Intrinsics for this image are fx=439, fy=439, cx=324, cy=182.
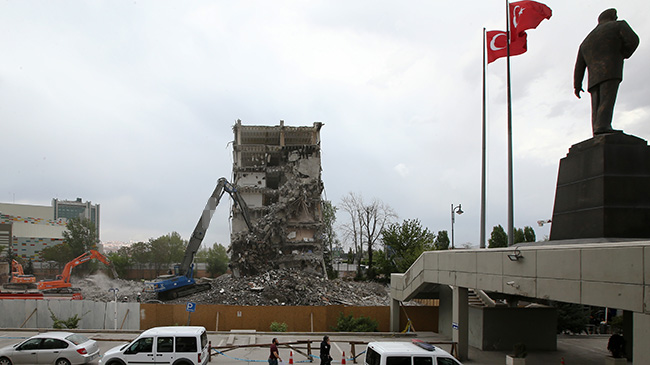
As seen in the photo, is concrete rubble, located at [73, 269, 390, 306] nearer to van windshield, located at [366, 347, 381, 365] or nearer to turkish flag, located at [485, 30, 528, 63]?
van windshield, located at [366, 347, 381, 365]

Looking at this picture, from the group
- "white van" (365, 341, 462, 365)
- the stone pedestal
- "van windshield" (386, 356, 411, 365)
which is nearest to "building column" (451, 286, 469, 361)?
"white van" (365, 341, 462, 365)

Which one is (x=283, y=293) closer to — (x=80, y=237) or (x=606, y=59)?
(x=606, y=59)

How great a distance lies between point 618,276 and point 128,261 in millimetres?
84177

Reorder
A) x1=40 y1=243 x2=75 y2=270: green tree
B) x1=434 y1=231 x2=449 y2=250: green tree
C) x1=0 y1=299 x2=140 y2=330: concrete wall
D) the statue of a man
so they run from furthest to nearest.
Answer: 1. x1=40 y1=243 x2=75 y2=270: green tree
2. x1=434 y1=231 x2=449 y2=250: green tree
3. x1=0 y1=299 x2=140 y2=330: concrete wall
4. the statue of a man

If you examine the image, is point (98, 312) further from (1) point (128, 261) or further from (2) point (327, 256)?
(1) point (128, 261)

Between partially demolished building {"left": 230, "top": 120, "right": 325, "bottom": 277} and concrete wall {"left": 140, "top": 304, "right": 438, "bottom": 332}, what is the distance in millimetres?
19777

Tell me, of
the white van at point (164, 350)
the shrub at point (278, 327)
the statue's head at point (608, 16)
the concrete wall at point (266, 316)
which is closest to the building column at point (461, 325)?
the concrete wall at point (266, 316)

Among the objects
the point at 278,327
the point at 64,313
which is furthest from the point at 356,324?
the point at 64,313

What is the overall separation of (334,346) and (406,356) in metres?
8.34

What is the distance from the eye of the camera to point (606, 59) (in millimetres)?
13453

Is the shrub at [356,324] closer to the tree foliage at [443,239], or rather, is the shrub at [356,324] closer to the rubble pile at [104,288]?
the rubble pile at [104,288]

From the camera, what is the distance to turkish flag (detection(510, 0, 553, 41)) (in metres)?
19.9

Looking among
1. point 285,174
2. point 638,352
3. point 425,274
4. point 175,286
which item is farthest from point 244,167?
point 638,352

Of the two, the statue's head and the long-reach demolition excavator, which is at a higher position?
the statue's head
